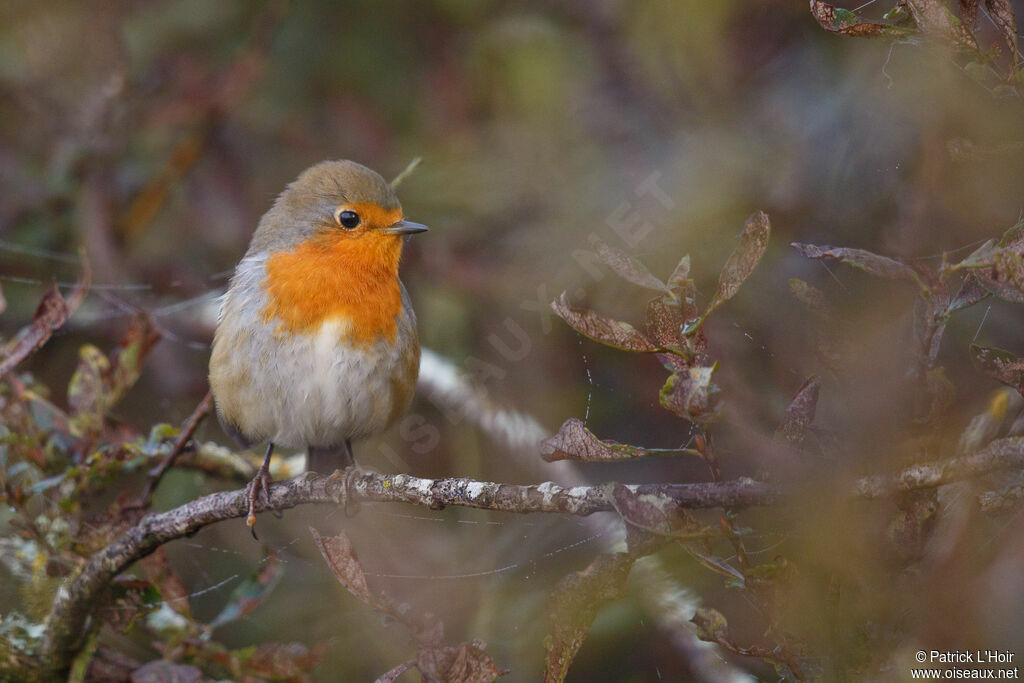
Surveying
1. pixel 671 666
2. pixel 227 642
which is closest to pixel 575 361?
pixel 671 666

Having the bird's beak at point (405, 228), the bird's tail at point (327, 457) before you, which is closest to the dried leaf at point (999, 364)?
the bird's beak at point (405, 228)

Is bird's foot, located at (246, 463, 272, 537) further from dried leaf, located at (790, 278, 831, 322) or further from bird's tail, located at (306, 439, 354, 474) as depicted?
dried leaf, located at (790, 278, 831, 322)

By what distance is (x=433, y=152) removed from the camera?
3082mm

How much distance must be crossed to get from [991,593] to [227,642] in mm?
2300

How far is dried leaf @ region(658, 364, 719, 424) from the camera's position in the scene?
0.97 metres

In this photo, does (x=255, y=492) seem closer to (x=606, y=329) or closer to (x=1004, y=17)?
(x=606, y=329)

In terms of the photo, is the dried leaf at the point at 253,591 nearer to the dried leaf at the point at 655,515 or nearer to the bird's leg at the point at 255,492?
the bird's leg at the point at 255,492

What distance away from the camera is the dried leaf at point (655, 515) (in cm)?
99

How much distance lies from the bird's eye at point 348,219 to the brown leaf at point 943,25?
5.72 feet

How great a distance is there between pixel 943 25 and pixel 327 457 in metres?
2.20

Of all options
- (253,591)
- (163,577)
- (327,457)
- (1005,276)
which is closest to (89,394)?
(163,577)

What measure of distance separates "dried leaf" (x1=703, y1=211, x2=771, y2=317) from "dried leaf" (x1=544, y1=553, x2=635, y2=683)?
0.32 m

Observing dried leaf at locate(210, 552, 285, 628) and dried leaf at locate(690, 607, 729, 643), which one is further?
dried leaf at locate(210, 552, 285, 628)

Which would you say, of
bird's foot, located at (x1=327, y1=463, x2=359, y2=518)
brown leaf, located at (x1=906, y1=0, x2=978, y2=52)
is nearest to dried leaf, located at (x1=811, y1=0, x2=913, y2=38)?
brown leaf, located at (x1=906, y1=0, x2=978, y2=52)
